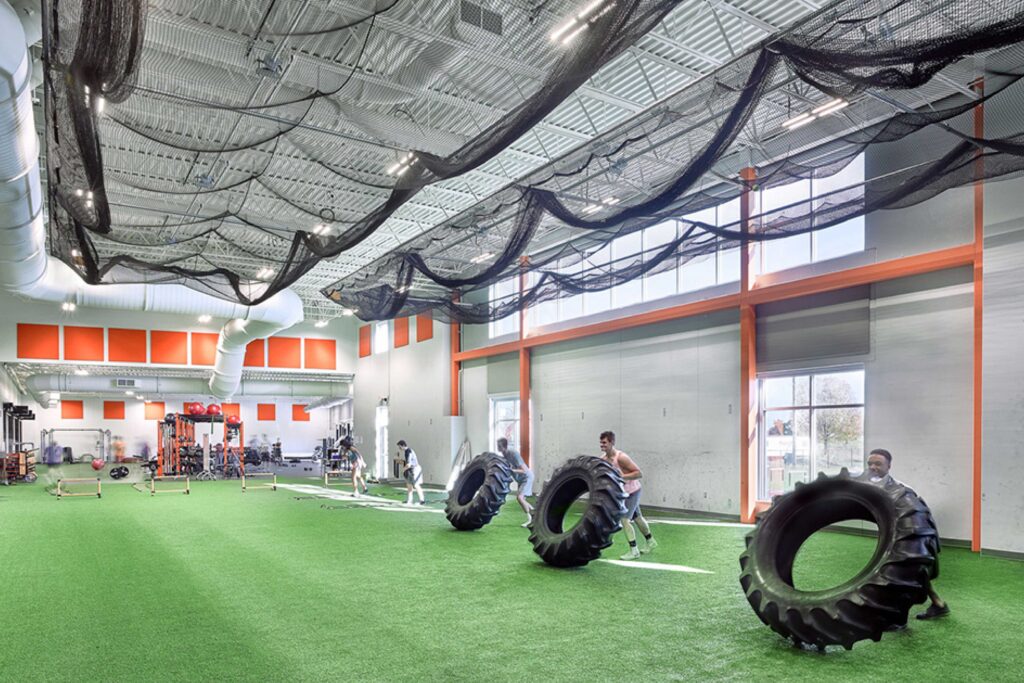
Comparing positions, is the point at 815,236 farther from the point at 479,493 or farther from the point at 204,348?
the point at 204,348

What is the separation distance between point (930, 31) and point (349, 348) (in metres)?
19.7

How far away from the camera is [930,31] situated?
4.11m

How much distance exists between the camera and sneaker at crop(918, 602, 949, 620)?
4824 millimetres

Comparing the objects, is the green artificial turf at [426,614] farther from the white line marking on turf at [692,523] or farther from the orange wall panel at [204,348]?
the orange wall panel at [204,348]

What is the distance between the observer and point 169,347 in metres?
19.3

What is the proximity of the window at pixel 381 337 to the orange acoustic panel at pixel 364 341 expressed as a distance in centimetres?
39

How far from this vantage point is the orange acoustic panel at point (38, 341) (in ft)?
57.3

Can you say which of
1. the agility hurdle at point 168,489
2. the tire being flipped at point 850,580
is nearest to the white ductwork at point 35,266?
the agility hurdle at point 168,489

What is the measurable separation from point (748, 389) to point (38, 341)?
671 inches

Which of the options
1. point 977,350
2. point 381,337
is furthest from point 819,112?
point 381,337

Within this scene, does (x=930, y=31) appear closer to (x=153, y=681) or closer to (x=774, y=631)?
(x=774, y=631)

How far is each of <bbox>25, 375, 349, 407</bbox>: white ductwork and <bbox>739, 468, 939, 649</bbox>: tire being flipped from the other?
71.5ft

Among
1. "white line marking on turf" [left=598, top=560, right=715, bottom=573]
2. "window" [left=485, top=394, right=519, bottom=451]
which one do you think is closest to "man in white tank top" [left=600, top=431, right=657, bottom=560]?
"white line marking on turf" [left=598, top=560, right=715, bottom=573]

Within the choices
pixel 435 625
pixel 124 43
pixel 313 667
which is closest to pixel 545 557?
pixel 435 625
